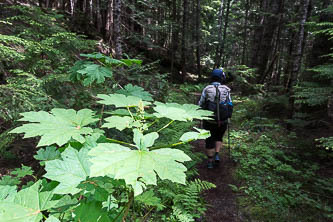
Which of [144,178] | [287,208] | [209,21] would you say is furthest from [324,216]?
[209,21]

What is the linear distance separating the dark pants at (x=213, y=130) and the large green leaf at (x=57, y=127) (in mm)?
3758

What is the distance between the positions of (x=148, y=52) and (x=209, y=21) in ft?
42.0

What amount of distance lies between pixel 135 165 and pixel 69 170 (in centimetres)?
42

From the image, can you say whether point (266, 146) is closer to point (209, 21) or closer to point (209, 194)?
point (209, 194)

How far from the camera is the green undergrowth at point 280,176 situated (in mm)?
3428

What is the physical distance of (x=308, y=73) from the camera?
6.29 meters

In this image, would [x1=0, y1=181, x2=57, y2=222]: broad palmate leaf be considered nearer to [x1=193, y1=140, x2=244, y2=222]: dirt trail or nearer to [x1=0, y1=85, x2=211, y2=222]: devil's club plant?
[x1=0, y1=85, x2=211, y2=222]: devil's club plant

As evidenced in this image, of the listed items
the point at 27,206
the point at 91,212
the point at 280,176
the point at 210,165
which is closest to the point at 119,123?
the point at 91,212

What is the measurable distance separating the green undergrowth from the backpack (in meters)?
1.52

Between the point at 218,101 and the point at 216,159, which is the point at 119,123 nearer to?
the point at 218,101

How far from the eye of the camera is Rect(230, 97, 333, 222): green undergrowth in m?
3.43

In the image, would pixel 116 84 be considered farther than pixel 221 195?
No

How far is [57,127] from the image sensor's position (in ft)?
3.44

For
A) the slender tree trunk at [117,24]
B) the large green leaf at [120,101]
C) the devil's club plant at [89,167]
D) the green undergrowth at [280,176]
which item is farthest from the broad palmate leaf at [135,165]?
the slender tree trunk at [117,24]
